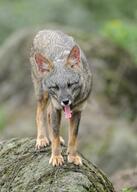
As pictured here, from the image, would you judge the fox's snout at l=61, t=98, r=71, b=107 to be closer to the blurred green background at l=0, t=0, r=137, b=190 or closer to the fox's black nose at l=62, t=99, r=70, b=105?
the fox's black nose at l=62, t=99, r=70, b=105

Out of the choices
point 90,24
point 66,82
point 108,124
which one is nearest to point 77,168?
point 66,82

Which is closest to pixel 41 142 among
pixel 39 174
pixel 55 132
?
pixel 55 132

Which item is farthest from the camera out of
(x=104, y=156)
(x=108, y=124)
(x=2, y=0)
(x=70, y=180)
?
(x=2, y=0)

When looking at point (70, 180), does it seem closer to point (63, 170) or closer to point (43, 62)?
point (63, 170)

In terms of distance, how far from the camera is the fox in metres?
10.2

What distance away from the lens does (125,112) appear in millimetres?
20359

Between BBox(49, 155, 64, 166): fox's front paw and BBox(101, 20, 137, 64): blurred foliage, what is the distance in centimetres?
1135

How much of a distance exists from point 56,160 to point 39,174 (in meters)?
0.31

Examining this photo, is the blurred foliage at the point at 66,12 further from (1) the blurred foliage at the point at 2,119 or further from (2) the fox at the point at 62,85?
(2) the fox at the point at 62,85

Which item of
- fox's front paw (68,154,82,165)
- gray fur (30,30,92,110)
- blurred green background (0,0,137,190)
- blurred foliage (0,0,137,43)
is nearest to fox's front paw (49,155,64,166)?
fox's front paw (68,154,82,165)

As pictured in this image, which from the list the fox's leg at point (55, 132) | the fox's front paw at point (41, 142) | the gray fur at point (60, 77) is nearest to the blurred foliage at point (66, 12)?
the gray fur at point (60, 77)

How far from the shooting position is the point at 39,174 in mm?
10258

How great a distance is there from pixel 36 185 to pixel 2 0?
30.0 m

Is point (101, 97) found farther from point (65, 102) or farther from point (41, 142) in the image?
point (65, 102)
